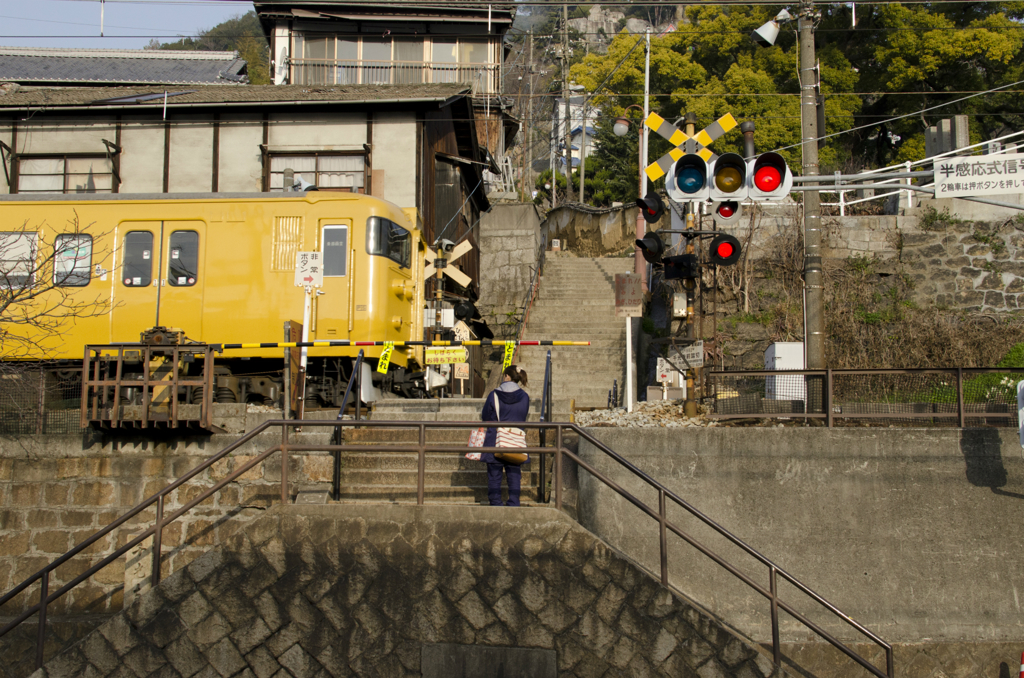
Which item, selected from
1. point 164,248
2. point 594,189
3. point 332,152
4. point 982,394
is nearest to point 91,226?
point 164,248

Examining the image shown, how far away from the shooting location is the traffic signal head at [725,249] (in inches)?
418

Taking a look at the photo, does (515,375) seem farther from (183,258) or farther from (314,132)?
(314,132)

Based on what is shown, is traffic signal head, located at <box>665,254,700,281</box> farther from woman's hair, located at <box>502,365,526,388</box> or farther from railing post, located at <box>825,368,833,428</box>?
woman's hair, located at <box>502,365,526,388</box>

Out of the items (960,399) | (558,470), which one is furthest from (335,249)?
(960,399)

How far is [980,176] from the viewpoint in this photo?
434 inches

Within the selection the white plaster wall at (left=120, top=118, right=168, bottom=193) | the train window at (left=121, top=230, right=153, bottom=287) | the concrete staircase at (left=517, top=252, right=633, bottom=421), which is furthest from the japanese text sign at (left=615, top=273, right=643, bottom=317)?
the white plaster wall at (left=120, top=118, right=168, bottom=193)

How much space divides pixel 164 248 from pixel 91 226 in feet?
3.79

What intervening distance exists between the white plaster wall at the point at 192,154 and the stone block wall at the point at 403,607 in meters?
13.4

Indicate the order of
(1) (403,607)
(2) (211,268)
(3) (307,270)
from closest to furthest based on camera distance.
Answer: (1) (403,607) → (3) (307,270) → (2) (211,268)

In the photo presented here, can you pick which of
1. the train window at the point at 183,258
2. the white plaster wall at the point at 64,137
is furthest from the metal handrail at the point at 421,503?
the white plaster wall at the point at 64,137

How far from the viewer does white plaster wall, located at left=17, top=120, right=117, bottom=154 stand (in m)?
19.0

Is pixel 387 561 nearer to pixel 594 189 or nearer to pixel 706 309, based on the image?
pixel 706 309

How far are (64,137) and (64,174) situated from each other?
84 centimetres

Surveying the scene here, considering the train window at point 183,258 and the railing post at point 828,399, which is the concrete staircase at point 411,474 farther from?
the train window at point 183,258
